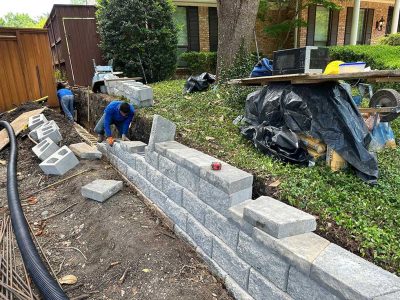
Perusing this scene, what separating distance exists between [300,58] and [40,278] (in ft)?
13.1

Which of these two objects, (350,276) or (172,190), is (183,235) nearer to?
(172,190)

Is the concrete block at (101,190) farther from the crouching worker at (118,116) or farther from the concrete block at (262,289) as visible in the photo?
the concrete block at (262,289)

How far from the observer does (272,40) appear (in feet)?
50.8

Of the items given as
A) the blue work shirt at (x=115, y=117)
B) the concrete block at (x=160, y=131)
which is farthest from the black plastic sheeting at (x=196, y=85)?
the concrete block at (x=160, y=131)

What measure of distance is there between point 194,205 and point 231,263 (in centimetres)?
76

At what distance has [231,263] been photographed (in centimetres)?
277

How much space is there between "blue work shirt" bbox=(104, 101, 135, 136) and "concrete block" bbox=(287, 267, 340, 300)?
436 cm

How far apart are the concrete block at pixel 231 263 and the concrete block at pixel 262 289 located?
0.07 meters

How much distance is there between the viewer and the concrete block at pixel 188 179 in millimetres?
3186

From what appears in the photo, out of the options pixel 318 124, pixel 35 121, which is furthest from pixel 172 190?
pixel 35 121

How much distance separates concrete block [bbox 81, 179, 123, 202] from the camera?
447 centimetres

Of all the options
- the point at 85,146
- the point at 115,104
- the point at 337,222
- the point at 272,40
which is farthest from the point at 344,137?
the point at 272,40

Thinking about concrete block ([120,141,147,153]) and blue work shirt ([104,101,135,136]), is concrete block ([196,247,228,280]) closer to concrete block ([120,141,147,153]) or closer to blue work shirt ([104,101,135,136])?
concrete block ([120,141,147,153])

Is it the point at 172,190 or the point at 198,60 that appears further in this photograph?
the point at 198,60
